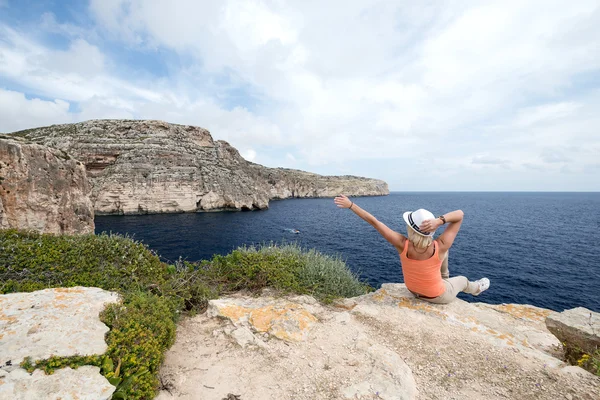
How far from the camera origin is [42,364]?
8.75ft

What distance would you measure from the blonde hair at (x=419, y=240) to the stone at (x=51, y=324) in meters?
4.95

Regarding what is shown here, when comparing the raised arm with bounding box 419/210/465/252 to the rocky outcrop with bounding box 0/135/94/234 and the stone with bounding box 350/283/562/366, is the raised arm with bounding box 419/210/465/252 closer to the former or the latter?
the stone with bounding box 350/283/562/366

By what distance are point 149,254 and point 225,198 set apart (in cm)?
5053

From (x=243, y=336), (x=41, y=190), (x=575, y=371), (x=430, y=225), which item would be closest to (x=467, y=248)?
(x=575, y=371)

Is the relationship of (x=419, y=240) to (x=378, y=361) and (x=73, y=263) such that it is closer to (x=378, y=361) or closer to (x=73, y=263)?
(x=378, y=361)

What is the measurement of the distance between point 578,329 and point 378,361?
3.40 m

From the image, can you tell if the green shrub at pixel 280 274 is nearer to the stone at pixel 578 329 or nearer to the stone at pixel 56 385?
the stone at pixel 56 385

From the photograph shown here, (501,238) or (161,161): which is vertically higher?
(161,161)

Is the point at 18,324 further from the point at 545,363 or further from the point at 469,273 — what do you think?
the point at 469,273

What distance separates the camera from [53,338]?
121 inches

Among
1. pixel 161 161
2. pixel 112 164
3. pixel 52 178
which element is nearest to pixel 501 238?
pixel 52 178

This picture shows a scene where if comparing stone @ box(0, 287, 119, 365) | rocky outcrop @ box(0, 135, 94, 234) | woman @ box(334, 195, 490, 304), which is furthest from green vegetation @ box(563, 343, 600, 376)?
rocky outcrop @ box(0, 135, 94, 234)

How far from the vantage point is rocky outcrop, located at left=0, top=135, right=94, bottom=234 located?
39.7ft

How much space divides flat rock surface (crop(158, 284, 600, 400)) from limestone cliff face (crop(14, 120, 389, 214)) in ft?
162
